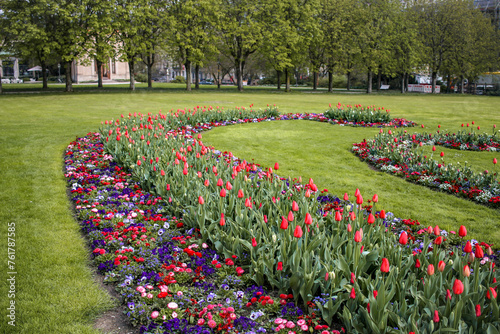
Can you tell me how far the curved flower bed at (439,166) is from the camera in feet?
22.3

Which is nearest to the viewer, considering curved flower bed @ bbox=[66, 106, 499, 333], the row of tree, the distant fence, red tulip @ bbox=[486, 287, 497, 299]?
red tulip @ bbox=[486, 287, 497, 299]

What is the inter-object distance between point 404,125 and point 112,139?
10.8m

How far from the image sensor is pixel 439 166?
7.83 metres

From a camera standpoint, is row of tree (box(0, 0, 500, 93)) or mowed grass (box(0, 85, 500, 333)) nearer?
mowed grass (box(0, 85, 500, 333))

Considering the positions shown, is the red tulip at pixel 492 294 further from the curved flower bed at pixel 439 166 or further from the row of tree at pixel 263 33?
the row of tree at pixel 263 33

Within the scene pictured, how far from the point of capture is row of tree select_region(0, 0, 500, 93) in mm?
30953

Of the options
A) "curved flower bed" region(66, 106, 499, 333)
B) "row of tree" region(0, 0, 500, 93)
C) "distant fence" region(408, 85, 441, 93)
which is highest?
"row of tree" region(0, 0, 500, 93)

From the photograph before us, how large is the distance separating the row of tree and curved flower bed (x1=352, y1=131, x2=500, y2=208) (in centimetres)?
2704

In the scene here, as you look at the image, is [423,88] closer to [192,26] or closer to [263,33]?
[263,33]

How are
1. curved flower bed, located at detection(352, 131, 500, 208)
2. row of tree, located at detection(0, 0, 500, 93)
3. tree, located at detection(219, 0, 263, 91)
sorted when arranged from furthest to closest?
1. tree, located at detection(219, 0, 263, 91)
2. row of tree, located at detection(0, 0, 500, 93)
3. curved flower bed, located at detection(352, 131, 500, 208)

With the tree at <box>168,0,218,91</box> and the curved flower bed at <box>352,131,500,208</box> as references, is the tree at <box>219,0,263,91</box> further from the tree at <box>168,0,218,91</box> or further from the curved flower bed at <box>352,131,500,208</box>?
the curved flower bed at <box>352,131,500,208</box>

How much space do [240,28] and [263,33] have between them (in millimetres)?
2366

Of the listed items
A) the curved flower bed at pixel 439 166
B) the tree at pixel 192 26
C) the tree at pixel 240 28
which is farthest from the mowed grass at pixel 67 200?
the tree at pixel 240 28

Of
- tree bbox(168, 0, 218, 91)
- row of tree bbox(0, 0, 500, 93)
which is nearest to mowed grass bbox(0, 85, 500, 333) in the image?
row of tree bbox(0, 0, 500, 93)
